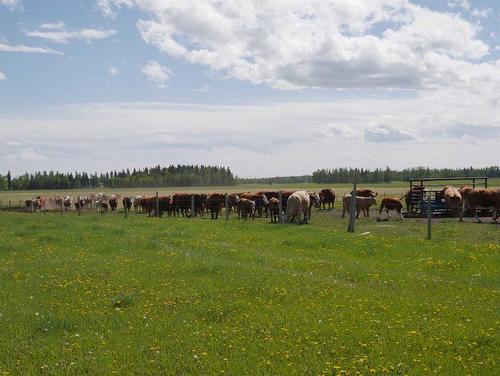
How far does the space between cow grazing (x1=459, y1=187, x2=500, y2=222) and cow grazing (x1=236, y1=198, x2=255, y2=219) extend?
13927mm

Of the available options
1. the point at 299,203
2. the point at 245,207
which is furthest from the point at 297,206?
the point at 245,207

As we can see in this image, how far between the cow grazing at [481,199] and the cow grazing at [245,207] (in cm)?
1393

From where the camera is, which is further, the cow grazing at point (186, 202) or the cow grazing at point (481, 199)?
the cow grazing at point (186, 202)

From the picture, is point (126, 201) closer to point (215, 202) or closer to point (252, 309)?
point (215, 202)

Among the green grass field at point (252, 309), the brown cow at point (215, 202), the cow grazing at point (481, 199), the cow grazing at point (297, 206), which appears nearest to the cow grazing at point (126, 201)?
the brown cow at point (215, 202)

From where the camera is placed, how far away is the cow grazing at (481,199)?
120 ft

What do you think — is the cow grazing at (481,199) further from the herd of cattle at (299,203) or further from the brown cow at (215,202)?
the brown cow at (215,202)

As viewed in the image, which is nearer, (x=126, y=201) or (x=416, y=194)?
(x=416, y=194)

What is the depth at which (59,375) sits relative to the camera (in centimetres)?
729

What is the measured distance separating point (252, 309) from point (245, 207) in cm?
3079

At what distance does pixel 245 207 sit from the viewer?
135 feet

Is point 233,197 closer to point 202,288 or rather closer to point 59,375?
point 202,288

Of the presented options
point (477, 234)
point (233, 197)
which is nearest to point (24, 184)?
point (233, 197)

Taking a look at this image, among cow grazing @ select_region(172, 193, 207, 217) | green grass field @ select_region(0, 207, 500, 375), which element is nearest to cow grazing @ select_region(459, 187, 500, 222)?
green grass field @ select_region(0, 207, 500, 375)
